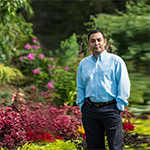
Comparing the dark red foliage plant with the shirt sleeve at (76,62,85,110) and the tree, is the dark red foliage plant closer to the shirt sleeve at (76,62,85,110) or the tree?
the shirt sleeve at (76,62,85,110)

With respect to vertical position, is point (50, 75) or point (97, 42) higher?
point (97, 42)

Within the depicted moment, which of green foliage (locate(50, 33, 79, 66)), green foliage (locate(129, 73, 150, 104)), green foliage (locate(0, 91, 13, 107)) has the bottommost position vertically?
green foliage (locate(129, 73, 150, 104))

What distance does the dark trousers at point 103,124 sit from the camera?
99.7 inches

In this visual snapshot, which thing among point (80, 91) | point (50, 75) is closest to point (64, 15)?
point (50, 75)

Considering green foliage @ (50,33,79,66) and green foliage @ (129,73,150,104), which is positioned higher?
green foliage @ (50,33,79,66)

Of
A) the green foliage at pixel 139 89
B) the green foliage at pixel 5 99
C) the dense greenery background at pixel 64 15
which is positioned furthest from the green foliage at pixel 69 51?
the dense greenery background at pixel 64 15

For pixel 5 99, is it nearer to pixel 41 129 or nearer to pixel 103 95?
pixel 41 129

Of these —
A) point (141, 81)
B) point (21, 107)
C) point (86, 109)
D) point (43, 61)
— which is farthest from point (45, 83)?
point (86, 109)

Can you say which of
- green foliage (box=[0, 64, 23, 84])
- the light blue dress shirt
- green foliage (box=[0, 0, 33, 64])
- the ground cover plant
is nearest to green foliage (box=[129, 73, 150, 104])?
the ground cover plant

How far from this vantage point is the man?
99.7 inches

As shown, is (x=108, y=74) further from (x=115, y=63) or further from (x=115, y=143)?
(x=115, y=143)

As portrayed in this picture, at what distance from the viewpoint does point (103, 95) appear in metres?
2.55

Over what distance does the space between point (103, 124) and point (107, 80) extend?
1.62 feet

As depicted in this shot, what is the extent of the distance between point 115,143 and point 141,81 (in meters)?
4.09
